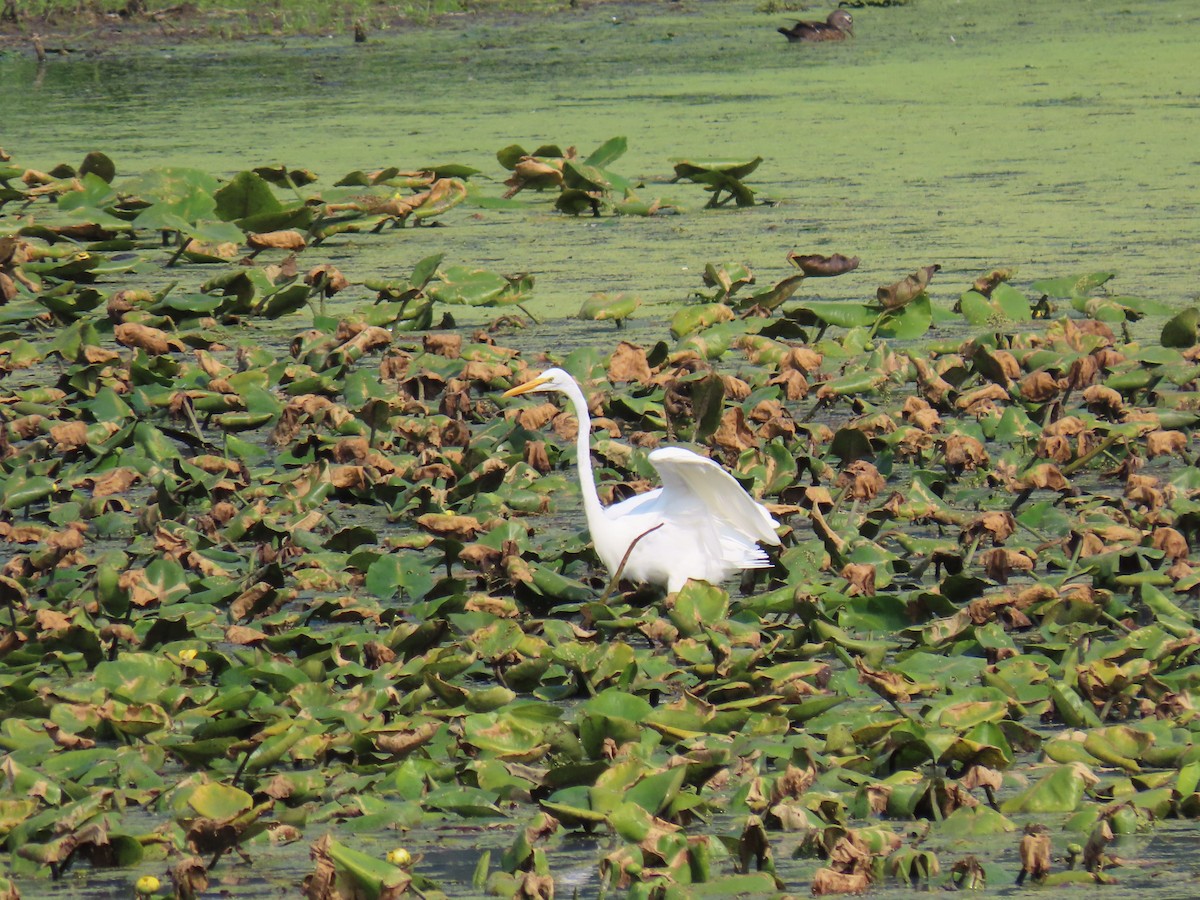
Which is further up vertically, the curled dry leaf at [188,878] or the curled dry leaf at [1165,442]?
the curled dry leaf at [1165,442]

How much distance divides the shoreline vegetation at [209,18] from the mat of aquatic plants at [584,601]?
24.3 feet

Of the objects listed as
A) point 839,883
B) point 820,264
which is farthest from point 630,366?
point 839,883

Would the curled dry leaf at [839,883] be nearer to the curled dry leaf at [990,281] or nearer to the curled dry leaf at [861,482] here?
the curled dry leaf at [861,482]

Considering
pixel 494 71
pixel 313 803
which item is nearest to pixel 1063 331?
pixel 313 803

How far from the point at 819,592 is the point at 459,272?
2.80 meters

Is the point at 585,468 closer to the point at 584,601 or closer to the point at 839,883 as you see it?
the point at 584,601

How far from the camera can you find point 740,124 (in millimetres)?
Result: 8844

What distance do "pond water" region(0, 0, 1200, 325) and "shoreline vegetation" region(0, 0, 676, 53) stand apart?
0.98 ft

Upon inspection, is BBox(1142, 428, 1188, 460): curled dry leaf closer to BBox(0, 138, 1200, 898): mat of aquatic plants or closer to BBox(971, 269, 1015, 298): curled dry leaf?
BBox(0, 138, 1200, 898): mat of aquatic plants

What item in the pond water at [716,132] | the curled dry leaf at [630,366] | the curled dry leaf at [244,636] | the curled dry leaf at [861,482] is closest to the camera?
the curled dry leaf at [244,636]

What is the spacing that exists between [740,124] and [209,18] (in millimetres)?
6002

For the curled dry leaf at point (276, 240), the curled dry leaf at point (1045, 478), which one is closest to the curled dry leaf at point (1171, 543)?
the curled dry leaf at point (1045, 478)

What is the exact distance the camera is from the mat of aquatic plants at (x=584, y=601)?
2564mm

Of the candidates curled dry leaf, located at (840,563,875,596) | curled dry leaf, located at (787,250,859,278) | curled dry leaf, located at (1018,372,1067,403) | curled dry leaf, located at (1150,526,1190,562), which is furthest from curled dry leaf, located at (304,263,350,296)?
curled dry leaf, located at (1150,526,1190,562)
